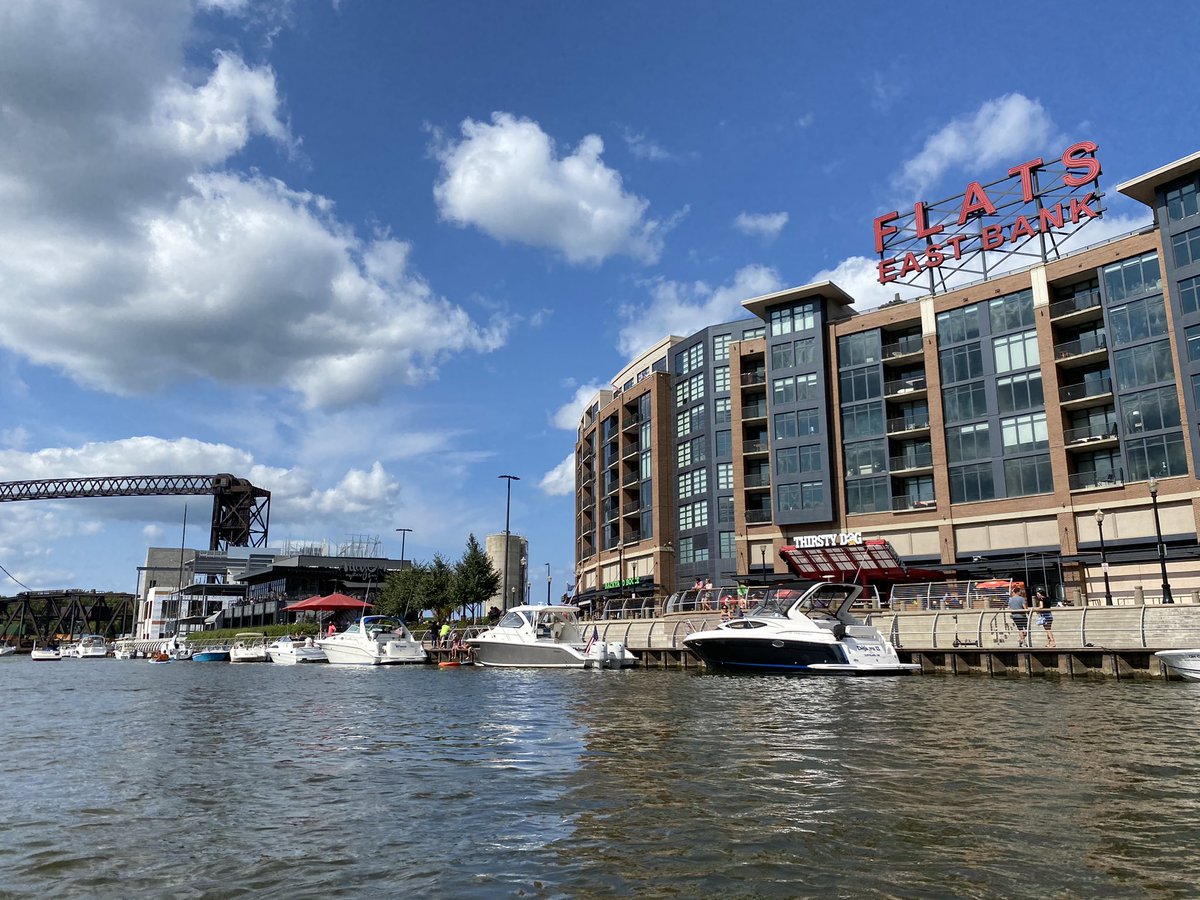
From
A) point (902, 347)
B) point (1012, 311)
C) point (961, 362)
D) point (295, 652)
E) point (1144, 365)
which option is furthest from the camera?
point (902, 347)

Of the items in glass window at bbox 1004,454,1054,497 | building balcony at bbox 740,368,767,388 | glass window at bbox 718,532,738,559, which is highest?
building balcony at bbox 740,368,767,388

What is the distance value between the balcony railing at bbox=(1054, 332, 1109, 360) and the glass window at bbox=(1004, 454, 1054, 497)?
270 inches

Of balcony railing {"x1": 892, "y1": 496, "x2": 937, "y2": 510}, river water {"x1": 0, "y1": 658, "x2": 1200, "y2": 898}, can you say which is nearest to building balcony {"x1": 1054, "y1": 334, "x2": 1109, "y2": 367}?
balcony railing {"x1": 892, "y1": 496, "x2": 937, "y2": 510}

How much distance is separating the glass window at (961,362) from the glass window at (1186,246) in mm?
12930

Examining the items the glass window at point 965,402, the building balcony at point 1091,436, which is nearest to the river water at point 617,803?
the building balcony at point 1091,436

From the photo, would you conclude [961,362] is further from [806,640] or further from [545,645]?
[545,645]

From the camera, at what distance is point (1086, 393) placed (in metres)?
57.8

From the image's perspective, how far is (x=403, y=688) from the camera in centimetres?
3114

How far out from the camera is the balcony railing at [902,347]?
221 ft

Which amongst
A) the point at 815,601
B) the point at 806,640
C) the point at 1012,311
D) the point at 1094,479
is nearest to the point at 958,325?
the point at 1012,311

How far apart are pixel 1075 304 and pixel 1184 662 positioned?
37340 mm

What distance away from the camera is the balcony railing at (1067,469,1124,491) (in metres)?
55.1

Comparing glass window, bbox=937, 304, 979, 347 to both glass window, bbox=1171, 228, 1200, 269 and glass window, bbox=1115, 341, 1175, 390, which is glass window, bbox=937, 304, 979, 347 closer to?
glass window, bbox=1115, 341, 1175, 390

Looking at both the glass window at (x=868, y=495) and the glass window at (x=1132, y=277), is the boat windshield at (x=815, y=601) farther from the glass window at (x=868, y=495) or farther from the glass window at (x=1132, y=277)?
the glass window at (x=1132, y=277)
